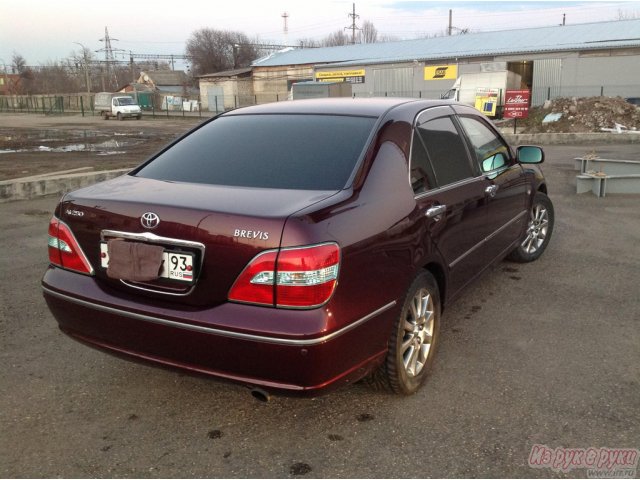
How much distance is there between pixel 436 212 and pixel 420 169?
0.26 meters

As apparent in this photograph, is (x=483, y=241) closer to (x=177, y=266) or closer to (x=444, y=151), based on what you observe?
(x=444, y=151)

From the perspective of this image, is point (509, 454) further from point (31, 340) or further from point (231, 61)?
point (231, 61)

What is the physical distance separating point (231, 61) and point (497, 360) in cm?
9365

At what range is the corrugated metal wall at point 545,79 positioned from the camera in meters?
33.2

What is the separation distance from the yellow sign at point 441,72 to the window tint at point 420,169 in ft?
119

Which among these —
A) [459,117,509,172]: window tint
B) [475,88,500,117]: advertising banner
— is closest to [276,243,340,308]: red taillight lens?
[459,117,509,172]: window tint

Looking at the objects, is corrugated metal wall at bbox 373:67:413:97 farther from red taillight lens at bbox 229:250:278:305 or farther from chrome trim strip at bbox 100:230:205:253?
red taillight lens at bbox 229:250:278:305

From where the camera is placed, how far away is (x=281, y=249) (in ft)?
7.79

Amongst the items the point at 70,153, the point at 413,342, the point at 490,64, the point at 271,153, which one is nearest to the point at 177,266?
the point at 271,153

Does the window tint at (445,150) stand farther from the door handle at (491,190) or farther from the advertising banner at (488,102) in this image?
the advertising banner at (488,102)

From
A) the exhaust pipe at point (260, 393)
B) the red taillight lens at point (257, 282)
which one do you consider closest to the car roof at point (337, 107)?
the red taillight lens at point (257, 282)

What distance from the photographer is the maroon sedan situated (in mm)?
2412

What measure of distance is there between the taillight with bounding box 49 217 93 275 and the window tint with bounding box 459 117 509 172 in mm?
2657

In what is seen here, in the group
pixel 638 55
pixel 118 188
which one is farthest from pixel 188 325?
pixel 638 55
